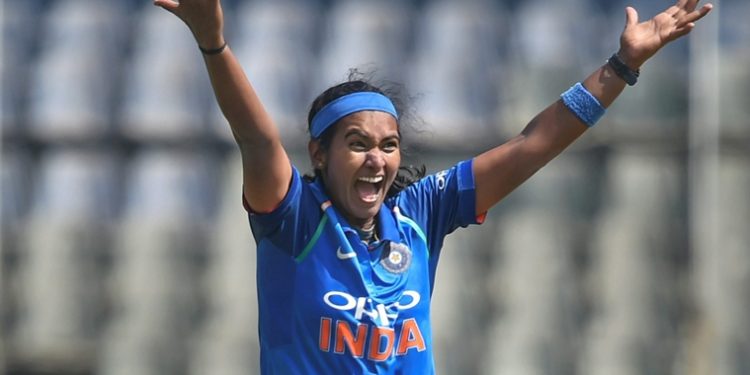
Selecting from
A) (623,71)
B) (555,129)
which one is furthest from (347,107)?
(623,71)

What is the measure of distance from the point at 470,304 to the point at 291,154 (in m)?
1.07

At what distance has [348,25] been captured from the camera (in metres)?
6.64

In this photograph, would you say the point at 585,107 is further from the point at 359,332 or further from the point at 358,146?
the point at 359,332

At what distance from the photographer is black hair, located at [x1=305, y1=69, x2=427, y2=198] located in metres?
3.22

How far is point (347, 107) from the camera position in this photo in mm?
3158

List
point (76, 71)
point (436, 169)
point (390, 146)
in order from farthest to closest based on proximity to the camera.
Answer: point (76, 71), point (436, 169), point (390, 146)

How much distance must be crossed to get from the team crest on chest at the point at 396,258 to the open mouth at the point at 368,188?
118 millimetres

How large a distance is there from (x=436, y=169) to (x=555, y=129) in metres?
2.87

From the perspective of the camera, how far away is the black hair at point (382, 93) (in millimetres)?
3225

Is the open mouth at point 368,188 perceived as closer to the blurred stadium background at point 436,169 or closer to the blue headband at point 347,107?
the blue headband at point 347,107

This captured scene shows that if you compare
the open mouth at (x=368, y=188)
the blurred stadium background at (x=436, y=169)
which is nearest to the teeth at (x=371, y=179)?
the open mouth at (x=368, y=188)

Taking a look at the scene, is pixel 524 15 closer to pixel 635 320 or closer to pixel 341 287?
pixel 635 320

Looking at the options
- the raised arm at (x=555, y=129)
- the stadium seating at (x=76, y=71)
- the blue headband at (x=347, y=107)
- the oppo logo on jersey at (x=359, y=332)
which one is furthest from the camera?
the stadium seating at (x=76, y=71)

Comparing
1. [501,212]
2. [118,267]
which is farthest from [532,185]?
[118,267]
